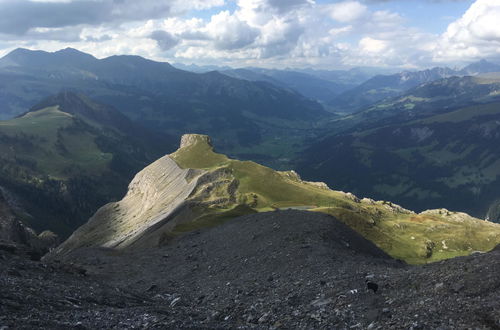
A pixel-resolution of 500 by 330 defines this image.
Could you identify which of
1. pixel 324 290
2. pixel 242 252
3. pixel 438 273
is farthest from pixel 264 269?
pixel 438 273

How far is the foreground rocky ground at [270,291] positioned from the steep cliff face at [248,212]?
168ft

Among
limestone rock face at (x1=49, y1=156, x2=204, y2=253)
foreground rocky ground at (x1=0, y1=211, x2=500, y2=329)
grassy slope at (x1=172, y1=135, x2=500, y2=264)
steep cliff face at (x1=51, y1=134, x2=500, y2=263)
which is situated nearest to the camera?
foreground rocky ground at (x1=0, y1=211, x2=500, y2=329)

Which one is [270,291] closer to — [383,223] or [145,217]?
[145,217]

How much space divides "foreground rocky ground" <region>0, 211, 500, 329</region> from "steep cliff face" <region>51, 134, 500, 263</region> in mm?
51316

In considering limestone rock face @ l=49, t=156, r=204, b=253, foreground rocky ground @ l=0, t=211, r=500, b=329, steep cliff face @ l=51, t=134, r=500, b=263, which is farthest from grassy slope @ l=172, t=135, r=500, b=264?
foreground rocky ground @ l=0, t=211, r=500, b=329

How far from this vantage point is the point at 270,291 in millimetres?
39562

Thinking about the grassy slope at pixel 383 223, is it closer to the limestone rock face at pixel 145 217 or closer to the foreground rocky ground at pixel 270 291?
the limestone rock face at pixel 145 217

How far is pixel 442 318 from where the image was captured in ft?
81.6

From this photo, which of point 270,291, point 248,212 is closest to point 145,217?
point 248,212

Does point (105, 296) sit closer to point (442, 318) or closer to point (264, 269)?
point (264, 269)

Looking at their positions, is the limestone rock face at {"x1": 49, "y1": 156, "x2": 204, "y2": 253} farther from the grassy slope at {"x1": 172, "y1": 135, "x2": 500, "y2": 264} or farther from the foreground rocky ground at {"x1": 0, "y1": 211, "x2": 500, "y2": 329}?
the foreground rocky ground at {"x1": 0, "y1": 211, "x2": 500, "y2": 329}

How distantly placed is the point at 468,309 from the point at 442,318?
73.3 inches

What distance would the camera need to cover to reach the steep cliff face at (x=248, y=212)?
124 meters

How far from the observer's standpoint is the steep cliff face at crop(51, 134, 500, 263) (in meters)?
124
